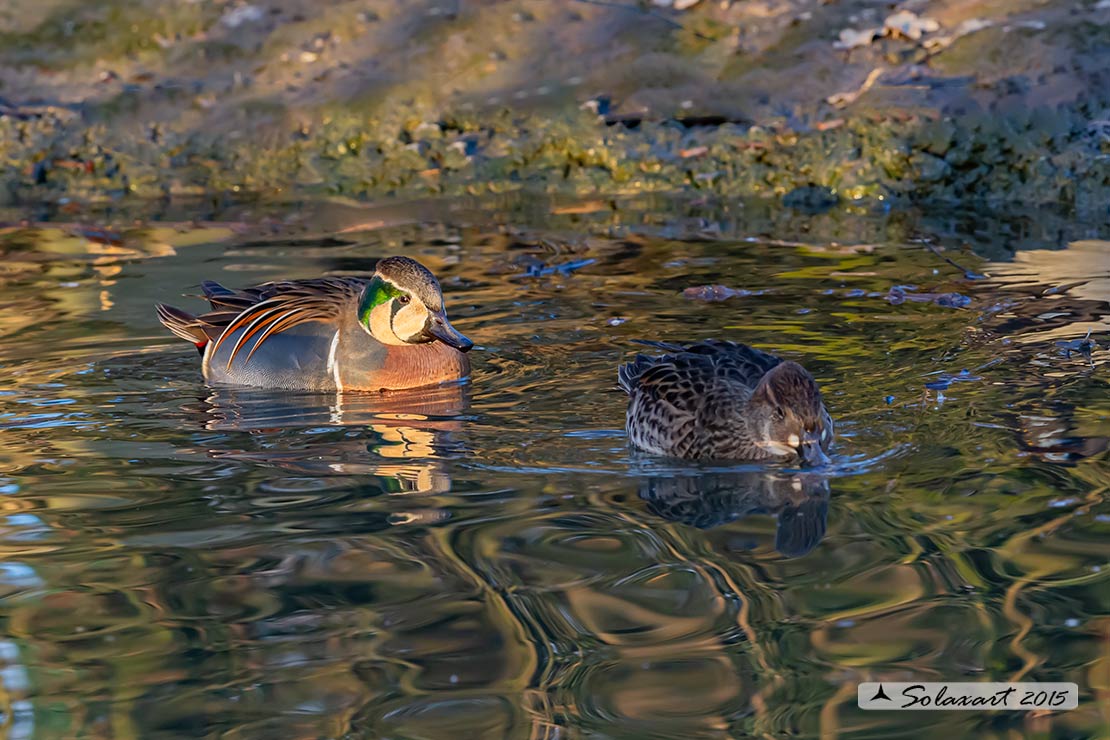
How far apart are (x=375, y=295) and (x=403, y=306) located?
0.16m

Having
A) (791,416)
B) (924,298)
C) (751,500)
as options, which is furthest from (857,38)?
(751,500)

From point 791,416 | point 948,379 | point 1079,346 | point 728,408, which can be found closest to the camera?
point 791,416

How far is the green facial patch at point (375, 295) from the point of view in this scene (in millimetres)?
8258

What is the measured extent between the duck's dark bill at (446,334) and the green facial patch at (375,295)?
0.76 feet

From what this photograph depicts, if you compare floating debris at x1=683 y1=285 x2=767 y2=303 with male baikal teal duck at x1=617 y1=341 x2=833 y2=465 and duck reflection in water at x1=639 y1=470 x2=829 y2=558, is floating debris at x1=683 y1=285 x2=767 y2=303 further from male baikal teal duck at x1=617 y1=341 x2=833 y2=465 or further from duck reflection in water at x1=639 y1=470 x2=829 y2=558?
duck reflection in water at x1=639 y1=470 x2=829 y2=558

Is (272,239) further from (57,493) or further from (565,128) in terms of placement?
(57,493)

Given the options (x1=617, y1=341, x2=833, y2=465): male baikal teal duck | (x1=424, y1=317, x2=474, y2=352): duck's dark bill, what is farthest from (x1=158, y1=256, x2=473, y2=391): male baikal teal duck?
(x1=617, y1=341, x2=833, y2=465): male baikal teal duck

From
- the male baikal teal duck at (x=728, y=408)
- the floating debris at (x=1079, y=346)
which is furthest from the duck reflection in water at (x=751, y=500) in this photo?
the floating debris at (x=1079, y=346)

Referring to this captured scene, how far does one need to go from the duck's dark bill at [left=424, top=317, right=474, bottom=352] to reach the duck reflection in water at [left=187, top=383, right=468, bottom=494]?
0.82 ft

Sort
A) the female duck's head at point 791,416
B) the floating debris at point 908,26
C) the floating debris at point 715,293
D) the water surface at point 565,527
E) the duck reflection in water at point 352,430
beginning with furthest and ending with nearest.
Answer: the floating debris at point 908,26 < the floating debris at point 715,293 < the duck reflection in water at point 352,430 < the female duck's head at point 791,416 < the water surface at point 565,527

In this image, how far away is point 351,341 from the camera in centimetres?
826

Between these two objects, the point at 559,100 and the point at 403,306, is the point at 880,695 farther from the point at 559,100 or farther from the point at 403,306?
the point at 559,100

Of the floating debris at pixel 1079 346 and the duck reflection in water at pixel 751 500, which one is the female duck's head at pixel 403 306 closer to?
the duck reflection in water at pixel 751 500

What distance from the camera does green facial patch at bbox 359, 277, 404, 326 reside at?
325 inches
